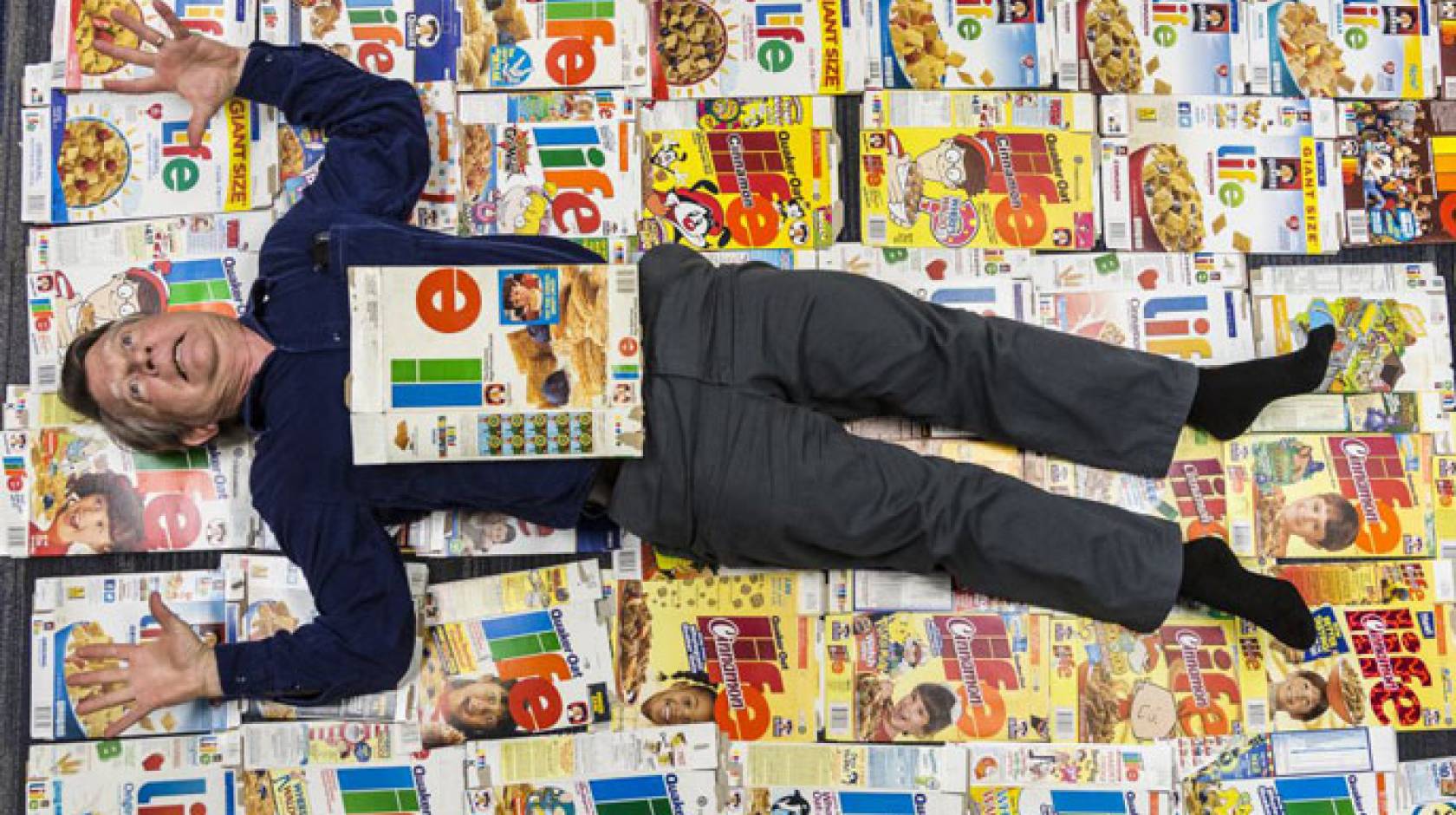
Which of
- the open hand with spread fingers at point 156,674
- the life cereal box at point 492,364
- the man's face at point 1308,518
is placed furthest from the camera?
the man's face at point 1308,518

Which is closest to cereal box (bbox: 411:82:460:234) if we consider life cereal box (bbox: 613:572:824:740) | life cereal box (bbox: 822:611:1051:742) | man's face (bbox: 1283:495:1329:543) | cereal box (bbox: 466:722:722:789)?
life cereal box (bbox: 613:572:824:740)

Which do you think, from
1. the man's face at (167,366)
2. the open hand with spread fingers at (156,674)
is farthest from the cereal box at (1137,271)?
the open hand with spread fingers at (156,674)

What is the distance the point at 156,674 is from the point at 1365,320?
1.57 m

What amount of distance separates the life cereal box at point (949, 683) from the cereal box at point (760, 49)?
0.72 metres

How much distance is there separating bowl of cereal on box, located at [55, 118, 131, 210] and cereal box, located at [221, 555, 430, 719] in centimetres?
52

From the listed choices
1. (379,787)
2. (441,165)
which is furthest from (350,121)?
(379,787)

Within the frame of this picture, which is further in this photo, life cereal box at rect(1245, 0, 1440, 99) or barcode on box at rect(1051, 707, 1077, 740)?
life cereal box at rect(1245, 0, 1440, 99)

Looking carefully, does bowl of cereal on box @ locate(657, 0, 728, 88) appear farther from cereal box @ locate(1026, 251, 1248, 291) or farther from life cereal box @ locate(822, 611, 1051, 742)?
life cereal box @ locate(822, 611, 1051, 742)

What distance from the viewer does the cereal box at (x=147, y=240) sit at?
1479mm

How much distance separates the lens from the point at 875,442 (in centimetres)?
134

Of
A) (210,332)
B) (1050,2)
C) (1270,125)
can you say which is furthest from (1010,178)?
(210,332)

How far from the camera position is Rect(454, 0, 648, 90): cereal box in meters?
1.50

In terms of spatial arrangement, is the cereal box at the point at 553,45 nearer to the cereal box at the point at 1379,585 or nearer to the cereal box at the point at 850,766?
the cereal box at the point at 850,766

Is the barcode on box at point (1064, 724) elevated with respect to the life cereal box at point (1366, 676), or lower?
lower
